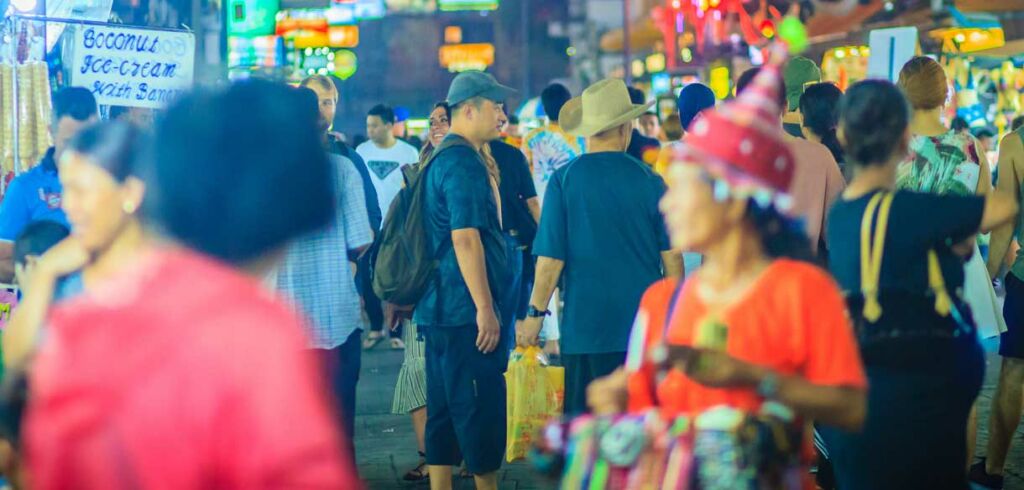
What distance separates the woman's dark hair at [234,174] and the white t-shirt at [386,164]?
9541 millimetres

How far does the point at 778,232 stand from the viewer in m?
3.27

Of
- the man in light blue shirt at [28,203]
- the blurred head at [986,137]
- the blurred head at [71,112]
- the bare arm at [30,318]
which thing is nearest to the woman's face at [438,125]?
the blurred head at [71,112]

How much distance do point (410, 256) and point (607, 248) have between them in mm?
1121

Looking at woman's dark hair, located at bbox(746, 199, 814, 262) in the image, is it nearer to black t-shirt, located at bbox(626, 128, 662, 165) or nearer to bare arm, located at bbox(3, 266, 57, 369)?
bare arm, located at bbox(3, 266, 57, 369)

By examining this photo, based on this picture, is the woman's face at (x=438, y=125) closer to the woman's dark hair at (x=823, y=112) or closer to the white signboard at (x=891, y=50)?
the woman's dark hair at (x=823, y=112)

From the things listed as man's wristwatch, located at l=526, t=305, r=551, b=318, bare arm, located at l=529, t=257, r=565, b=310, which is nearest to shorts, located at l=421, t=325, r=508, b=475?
man's wristwatch, located at l=526, t=305, r=551, b=318

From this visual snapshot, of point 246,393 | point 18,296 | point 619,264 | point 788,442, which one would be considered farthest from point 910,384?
point 18,296

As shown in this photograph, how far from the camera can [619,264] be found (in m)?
6.21

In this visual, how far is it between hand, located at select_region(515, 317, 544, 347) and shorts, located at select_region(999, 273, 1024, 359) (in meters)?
2.41

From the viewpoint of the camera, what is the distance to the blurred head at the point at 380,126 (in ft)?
41.5

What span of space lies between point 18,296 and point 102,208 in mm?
4064

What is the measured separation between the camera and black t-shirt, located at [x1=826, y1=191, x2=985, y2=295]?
162 inches

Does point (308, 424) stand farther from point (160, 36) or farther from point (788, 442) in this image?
point (160, 36)

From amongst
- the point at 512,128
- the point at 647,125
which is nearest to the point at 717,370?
the point at 647,125
